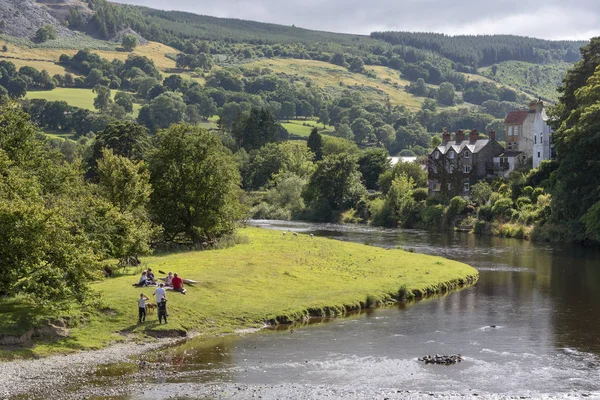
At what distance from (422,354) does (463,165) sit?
346ft

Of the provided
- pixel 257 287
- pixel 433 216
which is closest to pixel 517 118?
pixel 433 216

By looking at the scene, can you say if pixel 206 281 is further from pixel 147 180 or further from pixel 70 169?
pixel 70 169

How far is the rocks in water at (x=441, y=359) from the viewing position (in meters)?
40.8

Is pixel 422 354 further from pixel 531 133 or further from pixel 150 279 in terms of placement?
pixel 531 133

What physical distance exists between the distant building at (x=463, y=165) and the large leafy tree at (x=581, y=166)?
33.1 meters

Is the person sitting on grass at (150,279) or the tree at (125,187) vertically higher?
the tree at (125,187)

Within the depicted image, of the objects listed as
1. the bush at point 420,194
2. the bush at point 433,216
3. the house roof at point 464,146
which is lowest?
the bush at point 433,216

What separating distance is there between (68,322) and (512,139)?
4653 inches

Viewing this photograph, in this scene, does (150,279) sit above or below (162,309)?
above

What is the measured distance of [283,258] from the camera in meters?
69.2

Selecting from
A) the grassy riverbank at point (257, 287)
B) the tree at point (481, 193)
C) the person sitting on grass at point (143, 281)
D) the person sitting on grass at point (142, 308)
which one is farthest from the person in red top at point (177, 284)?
the tree at point (481, 193)

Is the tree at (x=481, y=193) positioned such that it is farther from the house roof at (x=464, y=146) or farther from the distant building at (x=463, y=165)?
the house roof at (x=464, y=146)

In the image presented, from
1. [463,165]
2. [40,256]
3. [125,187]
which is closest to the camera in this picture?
[40,256]

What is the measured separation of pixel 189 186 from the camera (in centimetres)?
7675
